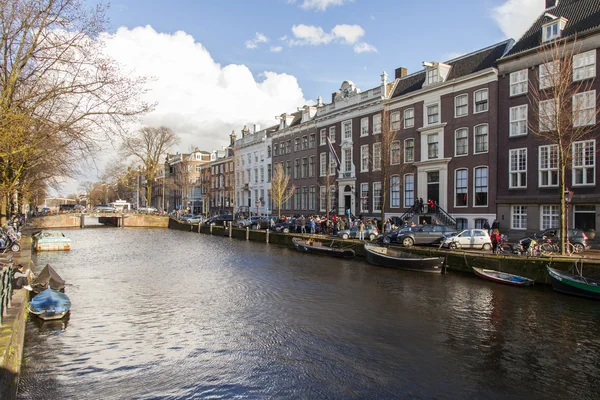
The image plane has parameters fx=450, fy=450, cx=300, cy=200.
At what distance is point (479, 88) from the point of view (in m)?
35.2

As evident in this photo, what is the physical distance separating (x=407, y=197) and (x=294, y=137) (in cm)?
2374

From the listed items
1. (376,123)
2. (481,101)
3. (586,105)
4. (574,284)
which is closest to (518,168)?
(586,105)

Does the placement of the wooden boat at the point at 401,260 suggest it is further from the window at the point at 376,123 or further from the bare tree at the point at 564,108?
the window at the point at 376,123

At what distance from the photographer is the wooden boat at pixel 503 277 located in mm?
20547

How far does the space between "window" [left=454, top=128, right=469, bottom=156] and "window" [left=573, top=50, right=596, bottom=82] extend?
29.0ft

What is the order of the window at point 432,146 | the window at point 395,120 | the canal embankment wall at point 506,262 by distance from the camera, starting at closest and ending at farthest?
1. the canal embankment wall at point 506,262
2. the window at point 432,146
3. the window at point 395,120

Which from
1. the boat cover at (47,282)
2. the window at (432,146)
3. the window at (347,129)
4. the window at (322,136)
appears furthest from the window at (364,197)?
the boat cover at (47,282)

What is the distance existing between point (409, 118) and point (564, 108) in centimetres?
1940

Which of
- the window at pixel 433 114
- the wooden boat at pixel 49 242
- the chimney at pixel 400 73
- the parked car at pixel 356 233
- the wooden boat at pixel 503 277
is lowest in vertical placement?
the wooden boat at pixel 503 277

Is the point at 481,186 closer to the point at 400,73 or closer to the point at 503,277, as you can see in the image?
the point at 503,277

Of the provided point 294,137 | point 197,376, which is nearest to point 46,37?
point 197,376

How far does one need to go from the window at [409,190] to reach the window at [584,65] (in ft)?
50.4

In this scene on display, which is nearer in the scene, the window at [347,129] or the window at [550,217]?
the window at [550,217]

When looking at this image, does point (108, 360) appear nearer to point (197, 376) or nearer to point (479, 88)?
point (197, 376)
